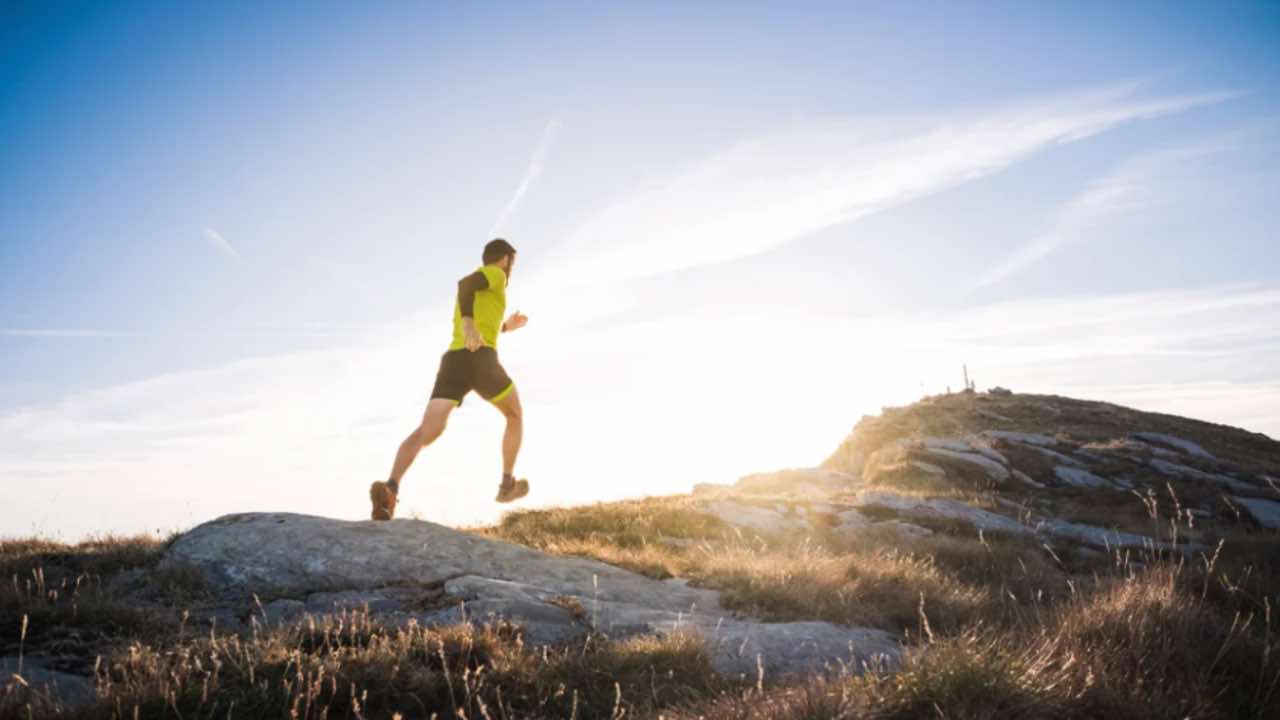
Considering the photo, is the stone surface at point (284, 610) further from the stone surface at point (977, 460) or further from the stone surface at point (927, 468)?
the stone surface at point (977, 460)

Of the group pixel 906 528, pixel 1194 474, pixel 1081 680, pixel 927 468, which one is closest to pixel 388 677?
pixel 1081 680

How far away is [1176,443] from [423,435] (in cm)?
3011

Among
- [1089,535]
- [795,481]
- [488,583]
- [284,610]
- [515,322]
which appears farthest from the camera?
[795,481]

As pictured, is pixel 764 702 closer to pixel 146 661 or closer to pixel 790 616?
pixel 790 616

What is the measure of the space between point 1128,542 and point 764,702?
12.2 m

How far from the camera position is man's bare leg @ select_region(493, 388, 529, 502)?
7.61 metres

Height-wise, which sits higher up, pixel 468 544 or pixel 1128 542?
pixel 468 544

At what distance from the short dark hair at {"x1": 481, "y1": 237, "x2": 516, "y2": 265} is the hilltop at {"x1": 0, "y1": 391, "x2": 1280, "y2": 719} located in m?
3.13

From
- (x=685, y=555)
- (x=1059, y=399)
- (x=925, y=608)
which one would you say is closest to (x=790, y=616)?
(x=925, y=608)

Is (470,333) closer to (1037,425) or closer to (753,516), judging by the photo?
(753,516)

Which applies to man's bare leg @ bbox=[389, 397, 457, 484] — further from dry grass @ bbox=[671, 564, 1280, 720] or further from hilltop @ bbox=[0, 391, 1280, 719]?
dry grass @ bbox=[671, 564, 1280, 720]

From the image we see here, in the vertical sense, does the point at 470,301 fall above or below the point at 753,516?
above

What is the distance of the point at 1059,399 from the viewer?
3897 centimetres

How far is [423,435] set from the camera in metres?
6.93
